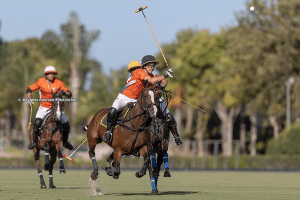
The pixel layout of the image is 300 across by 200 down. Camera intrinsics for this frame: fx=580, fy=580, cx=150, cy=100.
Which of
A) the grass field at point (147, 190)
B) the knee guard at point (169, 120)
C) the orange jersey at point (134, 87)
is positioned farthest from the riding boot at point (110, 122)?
the knee guard at point (169, 120)

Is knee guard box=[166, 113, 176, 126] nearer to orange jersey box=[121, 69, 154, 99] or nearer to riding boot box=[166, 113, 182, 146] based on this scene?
riding boot box=[166, 113, 182, 146]

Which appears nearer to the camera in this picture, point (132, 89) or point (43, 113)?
point (132, 89)

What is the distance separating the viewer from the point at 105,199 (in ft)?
33.8

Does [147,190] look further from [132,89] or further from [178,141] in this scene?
[132,89]

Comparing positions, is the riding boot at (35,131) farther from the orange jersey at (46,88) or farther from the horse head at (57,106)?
the horse head at (57,106)

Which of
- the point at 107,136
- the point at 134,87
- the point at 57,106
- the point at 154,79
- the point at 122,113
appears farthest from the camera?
the point at 57,106

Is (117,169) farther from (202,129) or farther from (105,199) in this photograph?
(202,129)

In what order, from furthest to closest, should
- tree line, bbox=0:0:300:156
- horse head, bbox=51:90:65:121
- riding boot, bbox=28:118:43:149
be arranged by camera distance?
tree line, bbox=0:0:300:156, riding boot, bbox=28:118:43:149, horse head, bbox=51:90:65:121

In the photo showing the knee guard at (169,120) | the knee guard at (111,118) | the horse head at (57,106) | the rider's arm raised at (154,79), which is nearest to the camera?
the rider's arm raised at (154,79)

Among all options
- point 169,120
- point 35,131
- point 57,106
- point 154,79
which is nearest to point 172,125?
point 169,120

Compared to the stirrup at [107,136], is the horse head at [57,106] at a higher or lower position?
higher

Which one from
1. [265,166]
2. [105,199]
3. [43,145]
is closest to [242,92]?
[265,166]

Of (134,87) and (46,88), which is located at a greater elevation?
(46,88)

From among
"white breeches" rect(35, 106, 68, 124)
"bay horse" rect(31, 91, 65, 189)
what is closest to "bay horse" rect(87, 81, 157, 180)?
"bay horse" rect(31, 91, 65, 189)
